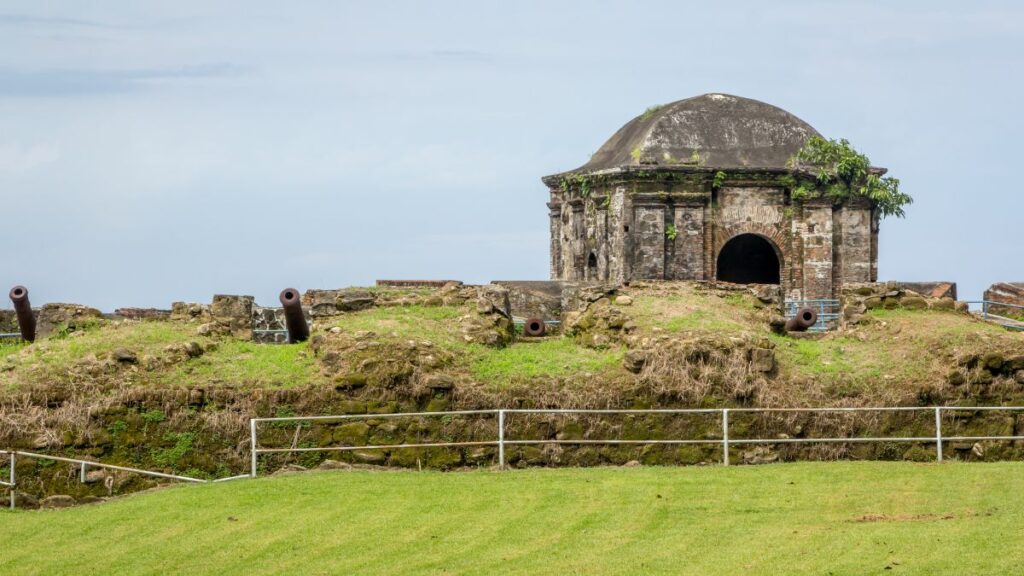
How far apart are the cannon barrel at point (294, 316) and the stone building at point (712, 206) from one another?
10122 mm

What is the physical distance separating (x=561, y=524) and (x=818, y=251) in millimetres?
19452

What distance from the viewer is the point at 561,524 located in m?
17.2

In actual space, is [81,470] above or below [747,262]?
below

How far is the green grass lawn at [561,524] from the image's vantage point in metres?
15.5

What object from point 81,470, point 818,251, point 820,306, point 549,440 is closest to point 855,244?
point 818,251

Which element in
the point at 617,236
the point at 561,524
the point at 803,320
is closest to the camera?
the point at 561,524

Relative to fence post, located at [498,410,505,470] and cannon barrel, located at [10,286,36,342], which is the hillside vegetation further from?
cannon barrel, located at [10,286,36,342]

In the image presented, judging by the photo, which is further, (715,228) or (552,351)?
(715,228)

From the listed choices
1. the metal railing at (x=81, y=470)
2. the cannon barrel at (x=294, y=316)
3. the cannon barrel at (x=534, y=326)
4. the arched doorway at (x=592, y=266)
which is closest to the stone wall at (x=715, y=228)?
the arched doorway at (x=592, y=266)

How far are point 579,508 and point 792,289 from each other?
59.9 feet

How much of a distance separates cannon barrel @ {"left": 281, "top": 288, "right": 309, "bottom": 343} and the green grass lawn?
17.6 ft

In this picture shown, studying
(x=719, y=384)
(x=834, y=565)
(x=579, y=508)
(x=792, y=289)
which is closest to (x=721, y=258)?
(x=792, y=289)

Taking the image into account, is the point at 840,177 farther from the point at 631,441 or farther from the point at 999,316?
the point at 631,441

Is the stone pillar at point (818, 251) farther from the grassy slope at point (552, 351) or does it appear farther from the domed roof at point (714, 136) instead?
the grassy slope at point (552, 351)
